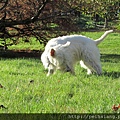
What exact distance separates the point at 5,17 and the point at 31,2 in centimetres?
163

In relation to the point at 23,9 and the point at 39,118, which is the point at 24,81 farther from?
the point at 23,9

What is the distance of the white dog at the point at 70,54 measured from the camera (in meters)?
7.61

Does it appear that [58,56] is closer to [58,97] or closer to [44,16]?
[58,97]

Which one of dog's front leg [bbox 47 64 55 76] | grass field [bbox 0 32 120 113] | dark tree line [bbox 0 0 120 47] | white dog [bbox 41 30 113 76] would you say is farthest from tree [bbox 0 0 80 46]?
grass field [bbox 0 32 120 113]

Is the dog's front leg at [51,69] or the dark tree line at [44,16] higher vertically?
the dark tree line at [44,16]

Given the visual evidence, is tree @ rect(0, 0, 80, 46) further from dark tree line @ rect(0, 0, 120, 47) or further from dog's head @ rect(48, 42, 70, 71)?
dog's head @ rect(48, 42, 70, 71)

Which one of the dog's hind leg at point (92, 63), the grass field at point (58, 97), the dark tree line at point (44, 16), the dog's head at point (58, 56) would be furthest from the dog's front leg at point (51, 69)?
the dark tree line at point (44, 16)

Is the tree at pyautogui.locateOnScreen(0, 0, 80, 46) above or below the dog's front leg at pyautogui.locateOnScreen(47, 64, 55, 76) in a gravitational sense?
above

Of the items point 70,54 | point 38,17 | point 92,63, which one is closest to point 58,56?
point 70,54

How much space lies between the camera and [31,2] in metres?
17.1

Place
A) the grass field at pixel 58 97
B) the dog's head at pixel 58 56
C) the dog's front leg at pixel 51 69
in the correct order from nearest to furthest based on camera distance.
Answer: the grass field at pixel 58 97
the dog's head at pixel 58 56
the dog's front leg at pixel 51 69

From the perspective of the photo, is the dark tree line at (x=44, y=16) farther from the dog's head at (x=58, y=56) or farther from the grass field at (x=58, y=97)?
the grass field at (x=58, y=97)

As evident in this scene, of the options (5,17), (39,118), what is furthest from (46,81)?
(5,17)

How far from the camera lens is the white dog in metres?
7.61
